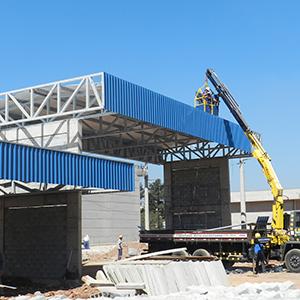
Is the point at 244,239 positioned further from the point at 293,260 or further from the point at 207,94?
the point at 207,94

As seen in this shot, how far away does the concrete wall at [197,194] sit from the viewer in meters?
31.6

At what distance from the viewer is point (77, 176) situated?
54.5ft

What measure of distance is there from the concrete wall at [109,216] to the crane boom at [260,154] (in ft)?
72.9

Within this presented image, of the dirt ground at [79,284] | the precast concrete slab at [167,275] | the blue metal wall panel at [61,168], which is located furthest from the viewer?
the dirt ground at [79,284]

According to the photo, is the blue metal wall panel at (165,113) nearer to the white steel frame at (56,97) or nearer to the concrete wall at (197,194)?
the white steel frame at (56,97)

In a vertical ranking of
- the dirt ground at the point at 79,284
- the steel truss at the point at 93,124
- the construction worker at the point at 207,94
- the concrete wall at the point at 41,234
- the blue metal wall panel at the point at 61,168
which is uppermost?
the construction worker at the point at 207,94

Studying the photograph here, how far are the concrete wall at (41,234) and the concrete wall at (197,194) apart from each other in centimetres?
1397

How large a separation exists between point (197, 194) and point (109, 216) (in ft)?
66.8

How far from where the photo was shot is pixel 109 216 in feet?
167

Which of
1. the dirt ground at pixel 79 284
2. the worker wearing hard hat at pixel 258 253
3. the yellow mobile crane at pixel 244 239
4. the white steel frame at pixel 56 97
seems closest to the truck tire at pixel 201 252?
the yellow mobile crane at pixel 244 239

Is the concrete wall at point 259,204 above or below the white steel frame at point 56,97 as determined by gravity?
below

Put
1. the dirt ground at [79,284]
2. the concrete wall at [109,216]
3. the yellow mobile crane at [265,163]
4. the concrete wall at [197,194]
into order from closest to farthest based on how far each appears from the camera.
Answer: the dirt ground at [79,284] → the yellow mobile crane at [265,163] → the concrete wall at [197,194] → the concrete wall at [109,216]

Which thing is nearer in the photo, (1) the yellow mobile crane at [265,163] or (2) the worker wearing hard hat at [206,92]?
(1) the yellow mobile crane at [265,163]

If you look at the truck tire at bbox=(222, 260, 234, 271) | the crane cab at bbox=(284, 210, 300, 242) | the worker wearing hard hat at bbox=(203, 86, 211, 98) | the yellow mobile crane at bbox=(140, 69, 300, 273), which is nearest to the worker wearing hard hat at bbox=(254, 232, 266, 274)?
the yellow mobile crane at bbox=(140, 69, 300, 273)
